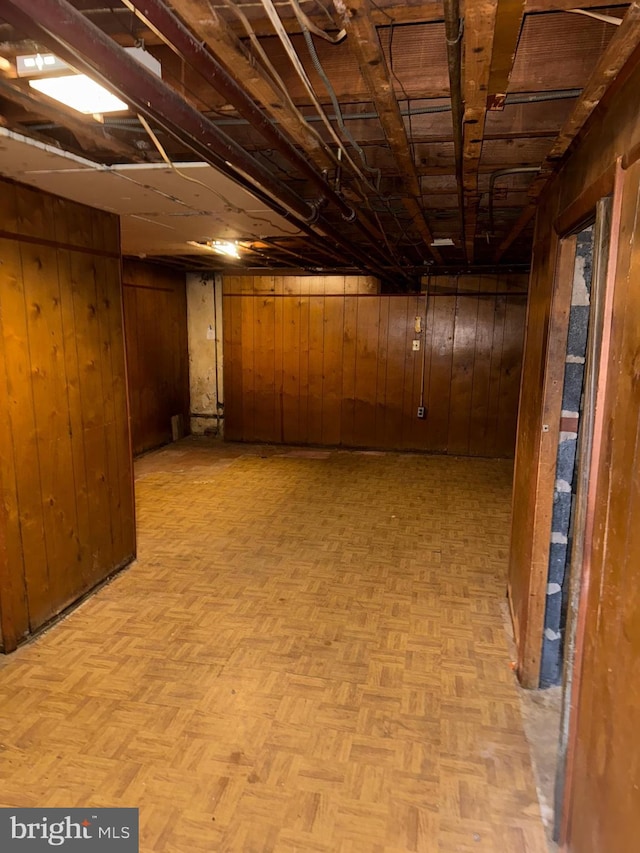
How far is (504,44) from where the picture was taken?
1.18m

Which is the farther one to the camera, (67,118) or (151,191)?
(151,191)

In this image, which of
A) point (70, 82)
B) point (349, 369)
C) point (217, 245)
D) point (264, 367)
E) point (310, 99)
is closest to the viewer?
point (70, 82)

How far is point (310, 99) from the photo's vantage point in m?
1.62

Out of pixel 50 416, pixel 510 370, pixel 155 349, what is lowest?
pixel 50 416

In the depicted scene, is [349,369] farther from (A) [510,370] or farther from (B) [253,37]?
(B) [253,37]

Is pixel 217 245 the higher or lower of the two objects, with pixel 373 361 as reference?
higher

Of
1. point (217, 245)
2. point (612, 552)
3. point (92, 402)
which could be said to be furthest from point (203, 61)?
point (217, 245)

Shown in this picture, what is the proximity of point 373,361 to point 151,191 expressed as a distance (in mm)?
4116

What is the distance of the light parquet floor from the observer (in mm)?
1695

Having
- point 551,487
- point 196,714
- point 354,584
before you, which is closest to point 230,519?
point 354,584

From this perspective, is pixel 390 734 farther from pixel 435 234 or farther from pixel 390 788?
pixel 435 234

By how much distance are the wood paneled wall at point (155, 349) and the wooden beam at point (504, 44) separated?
184 inches

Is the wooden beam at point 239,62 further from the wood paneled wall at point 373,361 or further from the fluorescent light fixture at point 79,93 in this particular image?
the wood paneled wall at point 373,361

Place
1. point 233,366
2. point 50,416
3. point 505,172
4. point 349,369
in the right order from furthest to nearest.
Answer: point 233,366 < point 349,369 < point 50,416 < point 505,172
